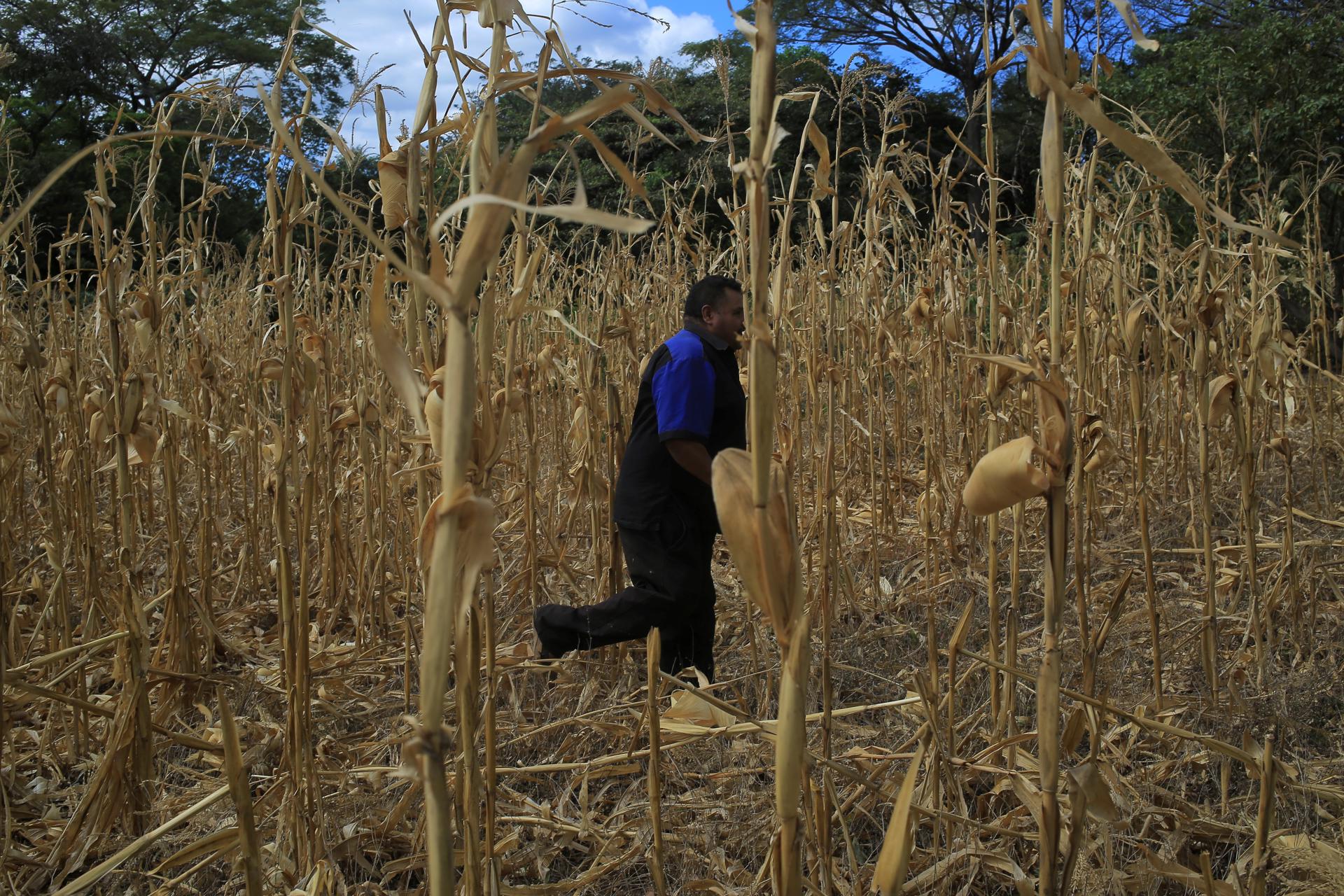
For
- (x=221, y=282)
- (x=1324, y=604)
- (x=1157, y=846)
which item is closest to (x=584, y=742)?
(x=1157, y=846)

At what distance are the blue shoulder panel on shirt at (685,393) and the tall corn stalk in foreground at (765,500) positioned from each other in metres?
1.67

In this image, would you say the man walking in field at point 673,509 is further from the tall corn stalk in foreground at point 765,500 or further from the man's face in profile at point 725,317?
the tall corn stalk in foreground at point 765,500

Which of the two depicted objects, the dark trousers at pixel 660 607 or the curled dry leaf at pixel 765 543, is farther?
the dark trousers at pixel 660 607

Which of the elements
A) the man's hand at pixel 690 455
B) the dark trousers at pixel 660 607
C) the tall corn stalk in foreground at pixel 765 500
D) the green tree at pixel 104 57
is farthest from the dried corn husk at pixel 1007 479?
the green tree at pixel 104 57

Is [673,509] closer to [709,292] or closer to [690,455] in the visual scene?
[690,455]

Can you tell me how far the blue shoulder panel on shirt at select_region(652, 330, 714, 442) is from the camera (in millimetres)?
2305

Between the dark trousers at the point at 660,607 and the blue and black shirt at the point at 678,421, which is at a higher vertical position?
the blue and black shirt at the point at 678,421

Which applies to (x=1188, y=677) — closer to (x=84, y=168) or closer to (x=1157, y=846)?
(x=1157, y=846)

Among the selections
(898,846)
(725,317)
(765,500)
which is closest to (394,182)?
(765,500)

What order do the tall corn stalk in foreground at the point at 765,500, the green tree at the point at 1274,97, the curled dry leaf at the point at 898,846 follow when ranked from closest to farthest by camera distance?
the tall corn stalk in foreground at the point at 765,500
the curled dry leaf at the point at 898,846
the green tree at the point at 1274,97

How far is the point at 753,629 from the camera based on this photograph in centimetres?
216

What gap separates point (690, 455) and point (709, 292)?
454 mm

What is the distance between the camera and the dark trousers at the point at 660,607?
240 cm

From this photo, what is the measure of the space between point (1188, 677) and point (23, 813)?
241cm
